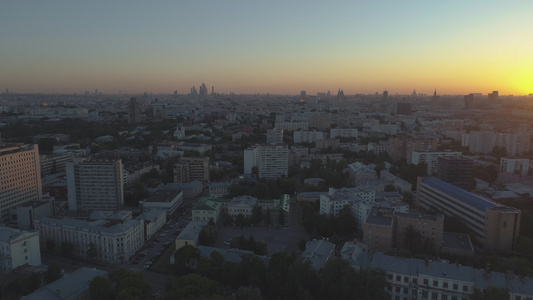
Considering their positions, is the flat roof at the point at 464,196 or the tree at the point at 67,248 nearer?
the tree at the point at 67,248

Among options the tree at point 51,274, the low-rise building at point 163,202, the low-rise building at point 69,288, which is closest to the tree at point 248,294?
the low-rise building at point 69,288

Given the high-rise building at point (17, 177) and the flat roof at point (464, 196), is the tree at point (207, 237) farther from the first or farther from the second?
the flat roof at point (464, 196)

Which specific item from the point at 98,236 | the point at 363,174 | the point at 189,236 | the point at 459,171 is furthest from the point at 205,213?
the point at 459,171

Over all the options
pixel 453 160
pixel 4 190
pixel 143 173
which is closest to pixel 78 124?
pixel 143 173

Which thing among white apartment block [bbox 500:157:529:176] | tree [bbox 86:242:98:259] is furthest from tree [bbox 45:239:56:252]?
white apartment block [bbox 500:157:529:176]

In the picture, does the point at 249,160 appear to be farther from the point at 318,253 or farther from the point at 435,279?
the point at 435,279

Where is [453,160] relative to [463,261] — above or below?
above

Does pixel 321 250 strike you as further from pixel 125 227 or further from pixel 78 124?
pixel 78 124

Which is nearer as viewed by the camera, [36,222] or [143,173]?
[36,222]
